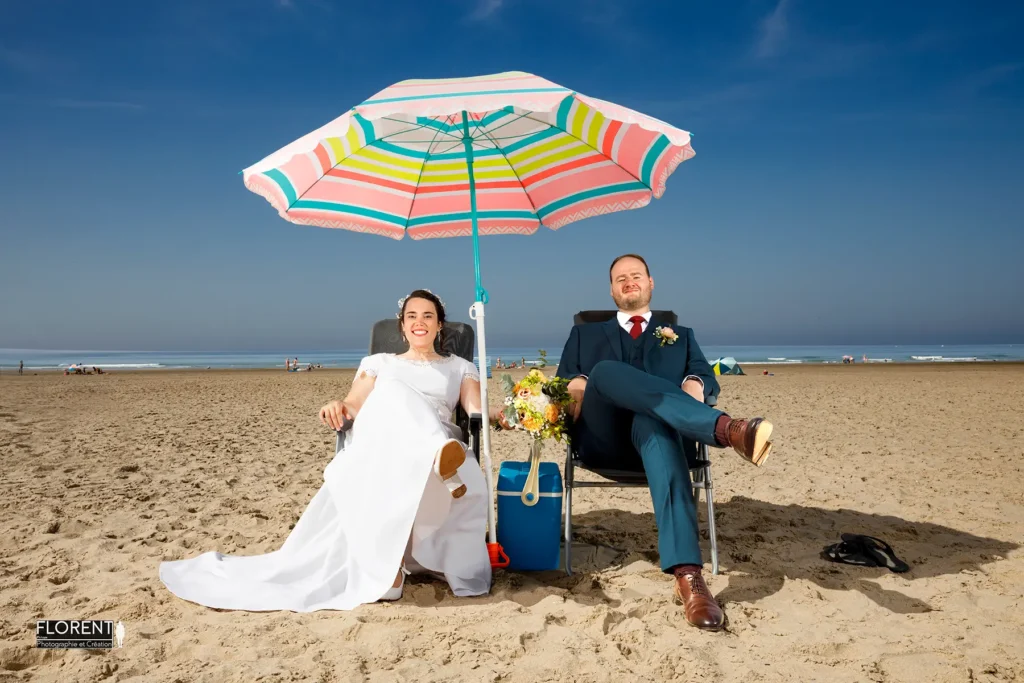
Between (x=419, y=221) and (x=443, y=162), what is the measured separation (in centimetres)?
40

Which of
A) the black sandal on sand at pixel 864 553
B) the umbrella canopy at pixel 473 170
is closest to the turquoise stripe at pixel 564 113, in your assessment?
the umbrella canopy at pixel 473 170

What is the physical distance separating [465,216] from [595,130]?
1059mm

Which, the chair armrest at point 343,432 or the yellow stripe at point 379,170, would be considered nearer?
the chair armrest at point 343,432

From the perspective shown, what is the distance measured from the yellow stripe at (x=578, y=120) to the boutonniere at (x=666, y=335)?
1.09 meters

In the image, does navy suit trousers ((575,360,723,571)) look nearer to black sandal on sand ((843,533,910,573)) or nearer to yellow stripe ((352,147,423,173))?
black sandal on sand ((843,533,910,573))

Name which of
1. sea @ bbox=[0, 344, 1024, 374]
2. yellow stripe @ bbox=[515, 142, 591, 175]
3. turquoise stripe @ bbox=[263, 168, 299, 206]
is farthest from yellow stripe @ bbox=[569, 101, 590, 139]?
sea @ bbox=[0, 344, 1024, 374]

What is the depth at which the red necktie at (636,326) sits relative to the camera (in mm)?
3693

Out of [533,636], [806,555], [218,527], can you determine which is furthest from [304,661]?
[806,555]

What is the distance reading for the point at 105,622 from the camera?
8.68ft

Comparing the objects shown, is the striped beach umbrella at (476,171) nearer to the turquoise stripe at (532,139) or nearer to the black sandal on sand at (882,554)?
the turquoise stripe at (532,139)

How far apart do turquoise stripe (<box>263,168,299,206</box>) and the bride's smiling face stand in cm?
82

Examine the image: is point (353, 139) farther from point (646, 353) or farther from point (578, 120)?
point (646, 353)

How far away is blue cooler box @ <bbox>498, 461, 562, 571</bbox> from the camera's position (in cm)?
333

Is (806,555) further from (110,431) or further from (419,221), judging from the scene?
(110,431)
